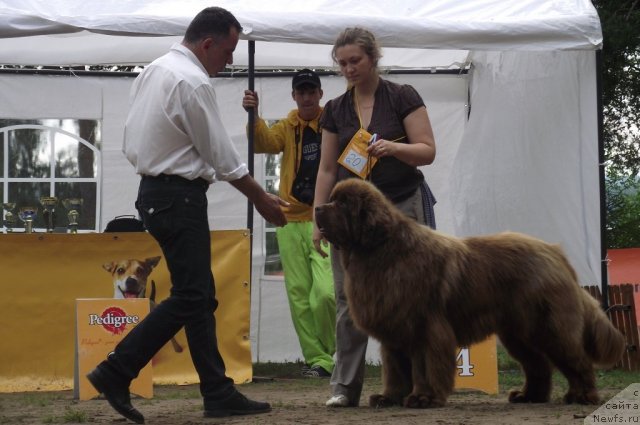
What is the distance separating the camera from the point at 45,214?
27.5 ft

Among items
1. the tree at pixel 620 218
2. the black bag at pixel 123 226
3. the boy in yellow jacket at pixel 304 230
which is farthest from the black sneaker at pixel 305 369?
the tree at pixel 620 218

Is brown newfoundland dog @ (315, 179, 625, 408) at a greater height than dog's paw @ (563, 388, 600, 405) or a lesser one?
greater

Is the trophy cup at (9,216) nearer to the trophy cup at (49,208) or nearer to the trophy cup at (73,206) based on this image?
the trophy cup at (49,208)

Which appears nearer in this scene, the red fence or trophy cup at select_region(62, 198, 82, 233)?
the red fence

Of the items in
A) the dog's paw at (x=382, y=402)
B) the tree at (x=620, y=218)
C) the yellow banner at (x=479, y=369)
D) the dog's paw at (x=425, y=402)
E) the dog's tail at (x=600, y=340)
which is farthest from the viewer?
the tree at (x=620, y=218)

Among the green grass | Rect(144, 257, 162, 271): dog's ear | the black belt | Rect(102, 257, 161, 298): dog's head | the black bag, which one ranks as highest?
the black bag

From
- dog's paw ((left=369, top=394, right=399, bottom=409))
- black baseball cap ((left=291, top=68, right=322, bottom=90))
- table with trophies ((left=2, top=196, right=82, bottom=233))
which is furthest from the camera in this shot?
table with trophies ((left=2, top=196, right=82, bottom=233))


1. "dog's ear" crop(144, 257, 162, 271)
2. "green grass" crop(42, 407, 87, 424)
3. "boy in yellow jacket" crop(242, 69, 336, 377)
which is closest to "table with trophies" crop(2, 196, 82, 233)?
"dog's ear" crop(144, 257, 162, 271)

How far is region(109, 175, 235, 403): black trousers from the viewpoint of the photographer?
492cm

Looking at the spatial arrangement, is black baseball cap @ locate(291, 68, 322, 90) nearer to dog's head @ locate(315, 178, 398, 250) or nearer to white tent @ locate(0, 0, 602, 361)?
white tent @ locate(0, 0, 602, 361)

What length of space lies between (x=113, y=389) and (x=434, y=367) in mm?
1570

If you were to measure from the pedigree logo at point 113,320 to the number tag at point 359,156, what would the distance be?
6.58 ft

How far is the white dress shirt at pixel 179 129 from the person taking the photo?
488 cm

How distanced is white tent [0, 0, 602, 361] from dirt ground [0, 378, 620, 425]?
210cm
